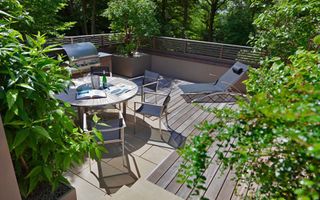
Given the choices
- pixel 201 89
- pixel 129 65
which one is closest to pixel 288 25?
pixel 201 89

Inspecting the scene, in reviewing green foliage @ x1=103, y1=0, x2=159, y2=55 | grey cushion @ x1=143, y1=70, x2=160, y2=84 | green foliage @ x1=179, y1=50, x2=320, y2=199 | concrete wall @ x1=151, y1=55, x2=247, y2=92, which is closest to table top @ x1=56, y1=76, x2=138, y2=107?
grey cushion @ x1=143, y1=70, x2=160, y2=84

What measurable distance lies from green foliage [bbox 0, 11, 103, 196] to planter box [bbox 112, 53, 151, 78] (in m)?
5.20

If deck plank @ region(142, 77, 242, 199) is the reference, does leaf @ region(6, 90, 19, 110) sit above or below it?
above

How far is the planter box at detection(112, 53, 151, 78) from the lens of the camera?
699cm

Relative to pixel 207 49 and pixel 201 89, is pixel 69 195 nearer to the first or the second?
pixel 201 89

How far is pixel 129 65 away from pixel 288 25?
4795 millimetres

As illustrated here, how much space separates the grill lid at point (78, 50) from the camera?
5.44 m

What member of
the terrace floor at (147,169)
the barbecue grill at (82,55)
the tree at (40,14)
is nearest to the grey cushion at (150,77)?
the terrace floor at (147,169)

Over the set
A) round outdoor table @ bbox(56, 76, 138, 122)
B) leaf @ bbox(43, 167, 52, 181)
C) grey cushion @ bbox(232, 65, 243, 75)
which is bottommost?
round outdoor table @ bbox(56, 76, 138, 122)

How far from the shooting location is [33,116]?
155cm

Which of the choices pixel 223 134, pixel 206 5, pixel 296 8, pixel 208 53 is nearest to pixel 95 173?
pixel 223 134

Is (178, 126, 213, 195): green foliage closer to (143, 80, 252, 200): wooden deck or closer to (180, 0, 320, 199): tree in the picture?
(180, 0, 320, 199): tree

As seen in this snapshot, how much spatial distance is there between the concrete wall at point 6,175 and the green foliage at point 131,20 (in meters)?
6.11

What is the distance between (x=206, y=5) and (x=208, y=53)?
25.8 feet
